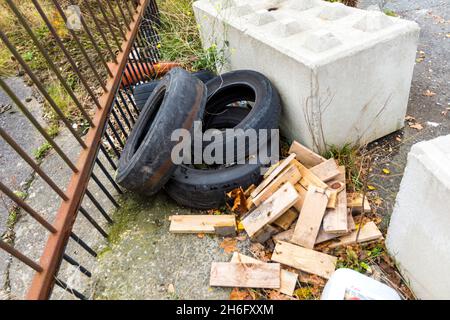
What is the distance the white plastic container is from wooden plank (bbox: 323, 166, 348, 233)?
484mm

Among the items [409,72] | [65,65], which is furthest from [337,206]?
[65,65]

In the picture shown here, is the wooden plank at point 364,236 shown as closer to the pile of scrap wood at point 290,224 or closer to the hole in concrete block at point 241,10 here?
the pile of scrap wood at point 290,224

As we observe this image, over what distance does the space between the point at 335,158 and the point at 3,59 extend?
17.5 ft

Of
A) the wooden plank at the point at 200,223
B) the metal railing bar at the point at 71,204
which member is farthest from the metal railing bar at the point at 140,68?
the wooden plank at the point at 200,223

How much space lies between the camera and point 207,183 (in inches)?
104

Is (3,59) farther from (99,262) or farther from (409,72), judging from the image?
(409,72)

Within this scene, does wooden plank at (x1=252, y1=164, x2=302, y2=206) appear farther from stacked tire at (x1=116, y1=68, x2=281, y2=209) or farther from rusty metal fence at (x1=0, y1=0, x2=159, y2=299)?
rusty metal fence at (x1=0, y1=0, x2=159, y2=299)

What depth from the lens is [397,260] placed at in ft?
7.15

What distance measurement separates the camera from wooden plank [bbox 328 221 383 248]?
2.35m

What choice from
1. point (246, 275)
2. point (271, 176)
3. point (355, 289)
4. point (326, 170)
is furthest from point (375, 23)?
point (246, 275)

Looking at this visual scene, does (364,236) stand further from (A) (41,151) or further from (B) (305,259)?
(A) (41,151)

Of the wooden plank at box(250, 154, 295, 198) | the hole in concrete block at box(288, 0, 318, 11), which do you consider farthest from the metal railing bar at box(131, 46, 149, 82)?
the wooden plank at box(250, 154, 295, 198)

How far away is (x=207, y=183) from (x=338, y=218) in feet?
3.29

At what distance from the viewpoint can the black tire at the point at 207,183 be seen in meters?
2.66
